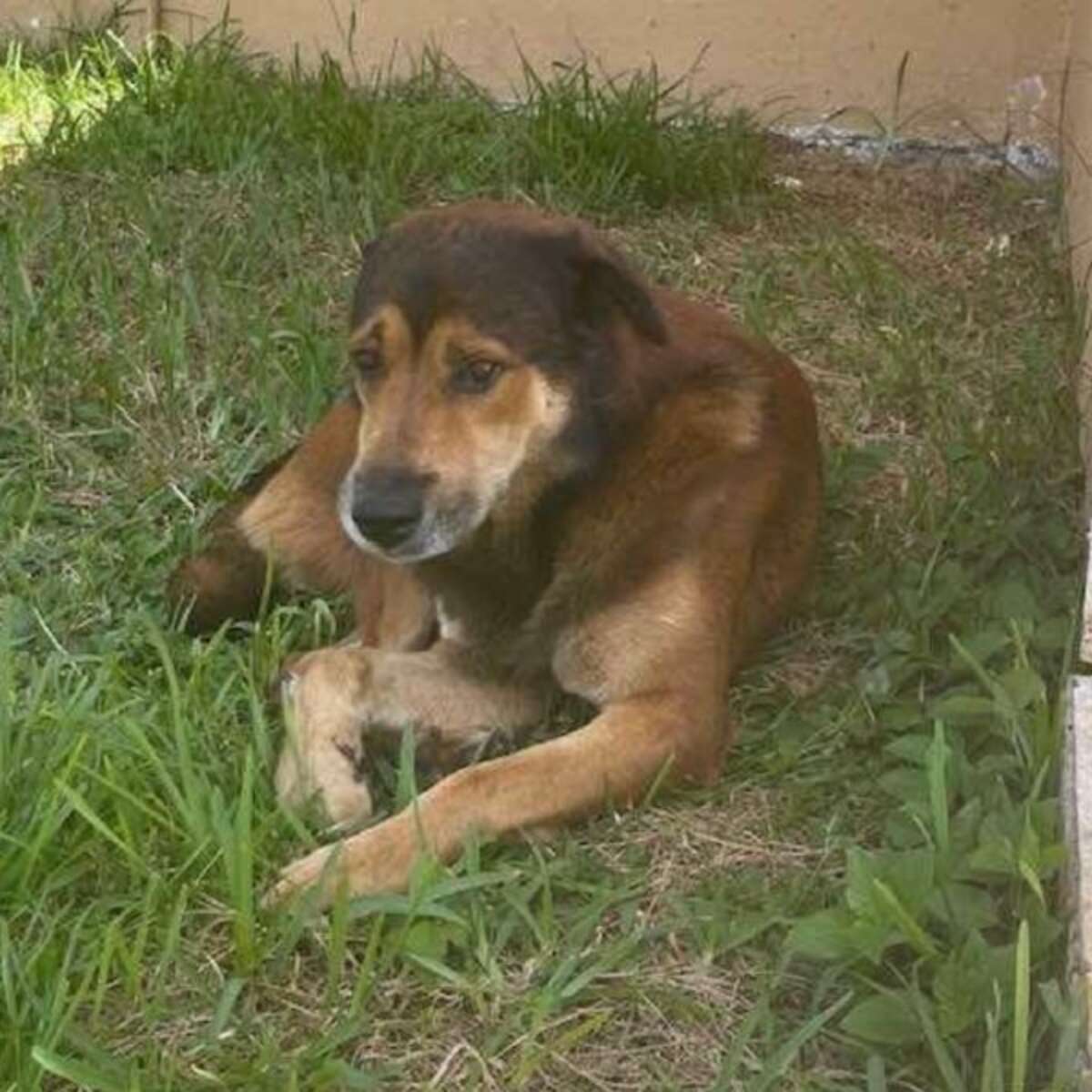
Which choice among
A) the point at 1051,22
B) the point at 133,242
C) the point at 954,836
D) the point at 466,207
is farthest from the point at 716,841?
the point at 1051,22

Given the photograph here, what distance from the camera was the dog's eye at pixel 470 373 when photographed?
402 cm

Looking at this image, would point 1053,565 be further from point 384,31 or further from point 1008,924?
point 384,31

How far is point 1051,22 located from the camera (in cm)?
664

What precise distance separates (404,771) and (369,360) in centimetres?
66

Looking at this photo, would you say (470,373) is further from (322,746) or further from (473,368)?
(322,746)

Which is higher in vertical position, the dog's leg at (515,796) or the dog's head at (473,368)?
the dog's head at (473,368)

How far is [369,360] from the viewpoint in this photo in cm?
411

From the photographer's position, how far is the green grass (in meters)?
3.44

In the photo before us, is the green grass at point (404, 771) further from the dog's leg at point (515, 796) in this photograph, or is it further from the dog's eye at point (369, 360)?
the dog's eye at point (369, 360)

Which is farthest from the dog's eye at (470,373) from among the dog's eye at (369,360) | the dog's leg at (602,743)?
the dog's leg at (602,743)

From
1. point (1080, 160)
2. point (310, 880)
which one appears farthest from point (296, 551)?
point (1080, 160)

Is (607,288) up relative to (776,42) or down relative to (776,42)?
down

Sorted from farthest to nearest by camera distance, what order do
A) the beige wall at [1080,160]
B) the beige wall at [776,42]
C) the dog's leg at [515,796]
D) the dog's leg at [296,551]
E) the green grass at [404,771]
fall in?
the beige wall at [776,42], the beige wall at [1080,160], the dog's leg at [296,551], the dog's leg at [515,796], the green grass at [404,771]

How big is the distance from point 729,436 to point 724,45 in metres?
2.70
